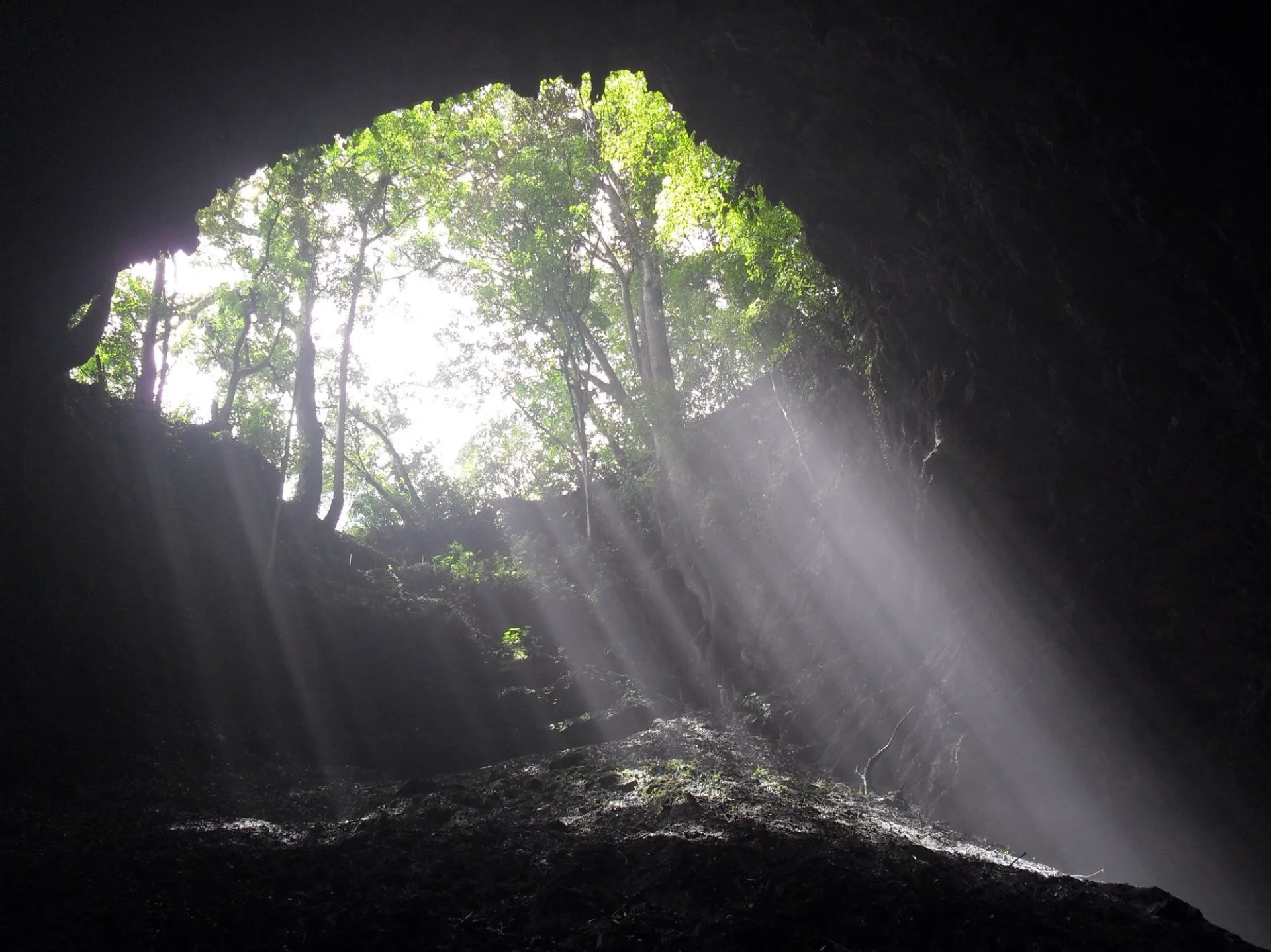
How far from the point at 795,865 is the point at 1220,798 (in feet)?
18.2

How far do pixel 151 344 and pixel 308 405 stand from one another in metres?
4.64

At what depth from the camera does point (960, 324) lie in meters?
7.50

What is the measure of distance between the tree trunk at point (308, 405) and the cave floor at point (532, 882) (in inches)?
451

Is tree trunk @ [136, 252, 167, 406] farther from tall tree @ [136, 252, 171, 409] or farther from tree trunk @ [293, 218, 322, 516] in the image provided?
tree trunk @ [293, 218, 322, 516]

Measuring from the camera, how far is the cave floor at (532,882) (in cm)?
381

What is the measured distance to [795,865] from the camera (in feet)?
16.1

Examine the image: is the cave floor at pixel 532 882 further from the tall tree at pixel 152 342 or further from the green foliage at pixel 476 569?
the green foliage at pixel 476 569

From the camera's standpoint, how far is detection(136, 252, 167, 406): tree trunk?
13430 millimetres

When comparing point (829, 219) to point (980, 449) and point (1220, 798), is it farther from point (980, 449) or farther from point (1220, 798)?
point (1220, 798)

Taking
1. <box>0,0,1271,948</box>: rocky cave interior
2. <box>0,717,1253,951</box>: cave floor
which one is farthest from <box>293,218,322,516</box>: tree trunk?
<box>0,717,1253,951</box>: cave floor

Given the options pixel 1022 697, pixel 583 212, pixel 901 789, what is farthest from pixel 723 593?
pixel 583 212

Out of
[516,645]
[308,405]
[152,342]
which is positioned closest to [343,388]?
[308,405]

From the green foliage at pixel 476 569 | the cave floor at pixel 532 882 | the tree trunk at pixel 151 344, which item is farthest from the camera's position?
the green foliage at pixel 476 569

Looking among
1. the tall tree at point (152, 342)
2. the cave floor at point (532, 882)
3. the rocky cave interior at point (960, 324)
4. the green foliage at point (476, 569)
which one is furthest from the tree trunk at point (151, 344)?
the cave floor at point (532, 882)
